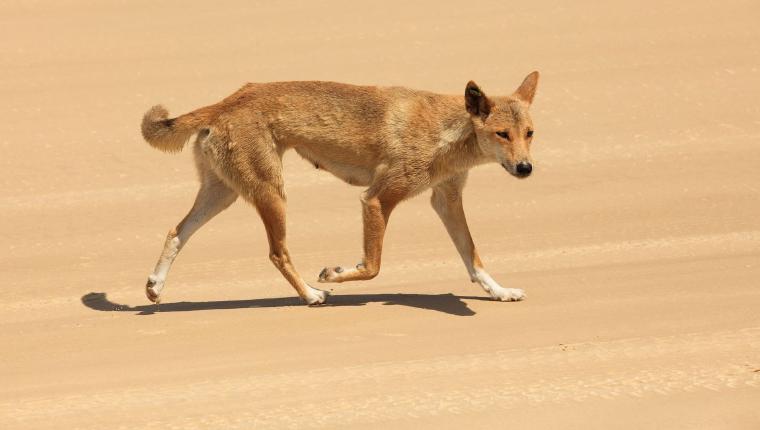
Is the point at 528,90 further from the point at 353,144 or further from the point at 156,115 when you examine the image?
the point at 156,115

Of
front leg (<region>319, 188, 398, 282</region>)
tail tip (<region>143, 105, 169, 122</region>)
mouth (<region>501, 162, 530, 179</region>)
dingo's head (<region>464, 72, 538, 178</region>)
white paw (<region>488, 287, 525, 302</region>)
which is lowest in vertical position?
white paw (<region>488, 287, 525, 302</region>)

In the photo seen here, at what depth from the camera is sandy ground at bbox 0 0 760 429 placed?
7656 mm

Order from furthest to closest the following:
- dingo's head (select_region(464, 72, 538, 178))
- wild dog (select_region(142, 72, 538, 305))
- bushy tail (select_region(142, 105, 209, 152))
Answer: bushy tail (select_region(142, 105, 209, 152)) < wild dog (select_region(142, 72, 538, 305)) < dingo's head (select_region(464, 72, 538, 178))

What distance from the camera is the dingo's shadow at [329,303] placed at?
1003cm

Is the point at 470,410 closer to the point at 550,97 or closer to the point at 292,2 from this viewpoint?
the point at 550,97

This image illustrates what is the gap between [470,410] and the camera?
24.0 feet

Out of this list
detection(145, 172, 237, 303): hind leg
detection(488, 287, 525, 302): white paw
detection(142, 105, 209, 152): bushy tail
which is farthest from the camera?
detection(145, 172, 237, 303): hind leg

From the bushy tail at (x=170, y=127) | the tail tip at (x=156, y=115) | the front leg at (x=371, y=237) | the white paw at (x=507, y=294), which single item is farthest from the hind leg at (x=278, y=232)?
the white paw at (x=507, y=294)

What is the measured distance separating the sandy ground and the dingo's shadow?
4cm

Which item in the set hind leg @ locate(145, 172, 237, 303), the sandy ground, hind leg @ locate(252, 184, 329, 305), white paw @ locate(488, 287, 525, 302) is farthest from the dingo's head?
hind leg @ locate(145, 172, 237, 303)

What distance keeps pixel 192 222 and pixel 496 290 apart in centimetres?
225

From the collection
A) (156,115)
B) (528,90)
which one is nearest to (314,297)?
(156,115)

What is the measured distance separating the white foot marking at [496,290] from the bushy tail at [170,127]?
2189mm

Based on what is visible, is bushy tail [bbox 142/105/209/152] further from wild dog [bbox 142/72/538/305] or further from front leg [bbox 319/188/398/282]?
front leg [bbox 319/188/398/282]
